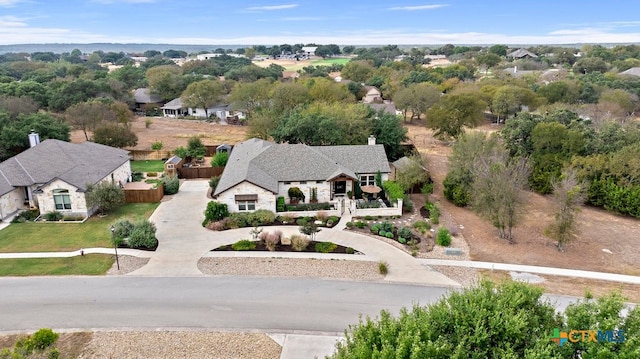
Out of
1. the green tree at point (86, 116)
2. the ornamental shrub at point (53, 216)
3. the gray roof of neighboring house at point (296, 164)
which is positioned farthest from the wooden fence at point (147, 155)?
the ornamental shrub at point (53, 216)

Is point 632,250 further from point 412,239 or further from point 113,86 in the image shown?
point 113,86

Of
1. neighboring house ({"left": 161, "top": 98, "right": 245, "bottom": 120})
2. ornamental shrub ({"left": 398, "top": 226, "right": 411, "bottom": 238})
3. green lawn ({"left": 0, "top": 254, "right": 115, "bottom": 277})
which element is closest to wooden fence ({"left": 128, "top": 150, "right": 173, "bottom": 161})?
A: green lawn ({"left": 0, "top": 254, "right": 115, "bottom": 277})

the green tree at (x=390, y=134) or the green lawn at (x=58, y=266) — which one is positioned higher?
the green tree at (x=390, y=134)

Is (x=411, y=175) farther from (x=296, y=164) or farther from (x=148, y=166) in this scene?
(x=148, y=166)

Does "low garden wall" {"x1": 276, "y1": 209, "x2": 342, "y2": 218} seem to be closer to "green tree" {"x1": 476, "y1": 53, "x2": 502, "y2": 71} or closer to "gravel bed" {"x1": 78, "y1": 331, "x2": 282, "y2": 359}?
"gravel bed" {"x1": 78, "y1": 331, "x2": 282, "y2": 359}

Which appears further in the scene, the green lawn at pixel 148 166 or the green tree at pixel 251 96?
the green tree at pixel 251 96

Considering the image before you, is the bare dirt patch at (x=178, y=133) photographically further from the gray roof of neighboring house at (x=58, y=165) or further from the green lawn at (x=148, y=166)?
the gray roof of neighboring house at (x=58, y=165)

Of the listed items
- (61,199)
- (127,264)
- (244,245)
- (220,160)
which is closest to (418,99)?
(220,160)
